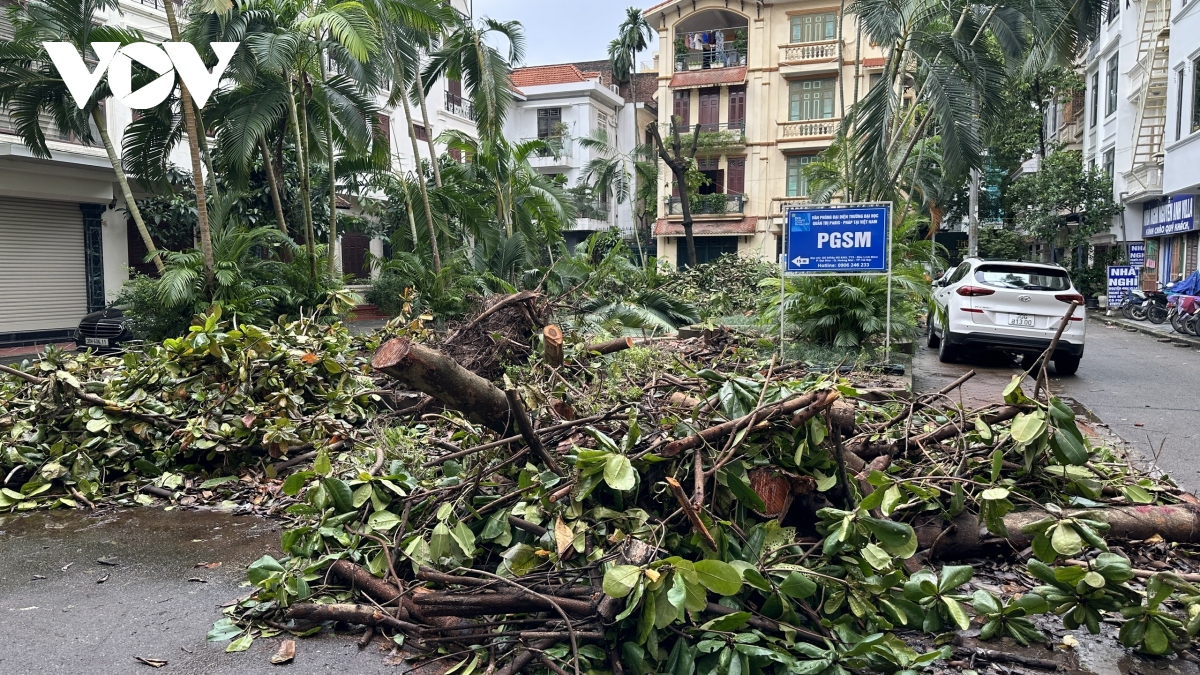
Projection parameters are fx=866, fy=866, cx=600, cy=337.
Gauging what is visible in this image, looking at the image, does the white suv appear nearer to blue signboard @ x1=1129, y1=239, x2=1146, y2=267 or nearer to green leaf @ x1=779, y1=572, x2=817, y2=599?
green leaf @ x1=779, y1=572, x2=817, y2=599

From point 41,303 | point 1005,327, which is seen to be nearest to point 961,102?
point 1005,327

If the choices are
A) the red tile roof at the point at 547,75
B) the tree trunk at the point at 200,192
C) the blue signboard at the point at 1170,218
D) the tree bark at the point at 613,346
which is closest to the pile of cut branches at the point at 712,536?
the tree bark at the point at 613,346

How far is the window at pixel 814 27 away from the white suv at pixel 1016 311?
26.1 metres

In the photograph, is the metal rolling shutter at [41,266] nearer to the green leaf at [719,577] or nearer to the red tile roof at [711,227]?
the green leaf at [719,577]

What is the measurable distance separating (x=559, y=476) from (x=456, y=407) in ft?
1.99

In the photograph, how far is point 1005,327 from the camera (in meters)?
11.5

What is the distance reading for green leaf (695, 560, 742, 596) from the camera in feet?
9.61

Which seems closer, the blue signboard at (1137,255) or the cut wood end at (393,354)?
the cut wood end at (393,354)

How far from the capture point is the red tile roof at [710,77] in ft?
119

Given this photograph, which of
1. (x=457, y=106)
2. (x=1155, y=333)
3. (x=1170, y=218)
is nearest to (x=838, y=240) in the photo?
(x=1155, y=333)

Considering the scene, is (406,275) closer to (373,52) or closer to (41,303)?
(373,52)

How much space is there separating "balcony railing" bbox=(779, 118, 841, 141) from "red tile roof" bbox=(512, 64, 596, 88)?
1053cm

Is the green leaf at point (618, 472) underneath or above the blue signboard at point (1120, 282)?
underneath

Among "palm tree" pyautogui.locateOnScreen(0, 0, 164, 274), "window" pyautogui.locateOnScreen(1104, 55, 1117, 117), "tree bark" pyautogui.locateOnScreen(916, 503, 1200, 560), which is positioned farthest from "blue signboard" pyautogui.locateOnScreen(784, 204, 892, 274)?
"window" pyautogui.locateOnScreen(1104, 55, 1117, 117)
